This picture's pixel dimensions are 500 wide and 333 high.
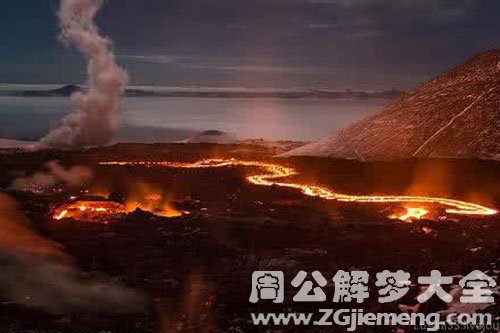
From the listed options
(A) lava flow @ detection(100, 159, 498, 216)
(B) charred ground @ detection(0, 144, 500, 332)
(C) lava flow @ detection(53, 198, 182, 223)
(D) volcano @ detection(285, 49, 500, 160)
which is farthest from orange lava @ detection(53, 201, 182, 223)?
(D) volcano @ detection(285, 49, 500, 160)

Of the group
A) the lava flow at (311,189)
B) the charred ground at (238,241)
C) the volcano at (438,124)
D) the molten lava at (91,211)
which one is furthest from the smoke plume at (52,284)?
the volcano at (438,124)

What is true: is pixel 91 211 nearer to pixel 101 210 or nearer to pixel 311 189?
pixel 101 210

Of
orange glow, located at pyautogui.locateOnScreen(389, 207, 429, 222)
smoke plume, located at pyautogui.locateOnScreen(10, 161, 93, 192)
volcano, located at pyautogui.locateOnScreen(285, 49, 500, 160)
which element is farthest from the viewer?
volcano, located at pyautogui.locateOnScreen(285, 49, 500, 160)

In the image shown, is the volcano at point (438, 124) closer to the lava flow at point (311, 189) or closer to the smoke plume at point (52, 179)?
the lava flow at point (311, 189)

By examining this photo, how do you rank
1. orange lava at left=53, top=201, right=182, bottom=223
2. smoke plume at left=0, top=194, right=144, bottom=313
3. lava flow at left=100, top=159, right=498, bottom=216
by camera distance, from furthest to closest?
lava flow at left=100, top=159, right=498, bottom=216, orange lava at left=53, top=201, right=182, bottom=223, smoke plume at left=0, top=194, right=144, bottom=313

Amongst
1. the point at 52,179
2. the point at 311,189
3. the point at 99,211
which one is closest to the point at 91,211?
the point at 99,211

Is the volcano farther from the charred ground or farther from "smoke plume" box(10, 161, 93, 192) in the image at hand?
"smoke plume" box(10, 161, 93, 192)
